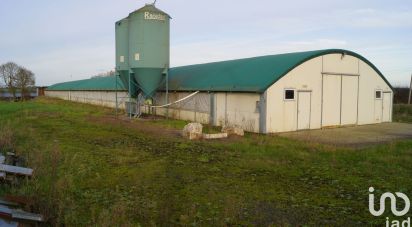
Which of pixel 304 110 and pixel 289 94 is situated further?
pixel 304 110

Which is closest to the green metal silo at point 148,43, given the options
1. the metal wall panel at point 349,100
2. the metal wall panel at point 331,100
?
the metal wall panel at point 331,100

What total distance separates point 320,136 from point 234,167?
25.6ft

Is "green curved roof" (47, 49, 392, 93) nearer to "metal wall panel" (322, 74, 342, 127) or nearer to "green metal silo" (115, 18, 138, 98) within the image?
"metal wall panel" (322, 74, 342, 127)

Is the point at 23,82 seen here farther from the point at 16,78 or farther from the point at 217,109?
the point at 217,109

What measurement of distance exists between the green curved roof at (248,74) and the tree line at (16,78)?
50.9 metres

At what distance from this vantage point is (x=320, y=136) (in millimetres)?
17188

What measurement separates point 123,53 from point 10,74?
177 ft

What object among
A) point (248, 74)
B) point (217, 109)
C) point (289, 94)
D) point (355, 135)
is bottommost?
point (355, 135)

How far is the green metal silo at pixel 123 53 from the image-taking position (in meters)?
25.8

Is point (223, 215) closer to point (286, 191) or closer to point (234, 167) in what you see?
point (286, 191)

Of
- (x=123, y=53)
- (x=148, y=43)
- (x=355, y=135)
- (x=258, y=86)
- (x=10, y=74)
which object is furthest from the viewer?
(x=10, y=74)

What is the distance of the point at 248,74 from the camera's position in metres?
20.4
